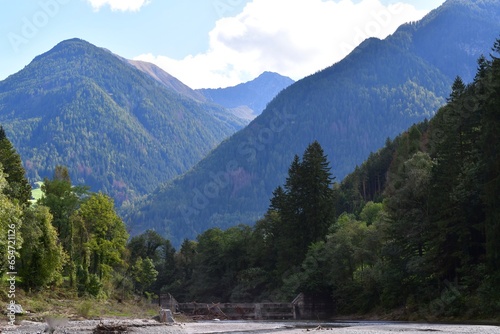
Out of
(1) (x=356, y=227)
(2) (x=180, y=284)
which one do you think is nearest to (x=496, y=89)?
(1) (x=356, y=227)

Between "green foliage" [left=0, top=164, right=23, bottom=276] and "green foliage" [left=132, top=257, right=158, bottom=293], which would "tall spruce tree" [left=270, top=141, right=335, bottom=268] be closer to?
"green foliage" [left=132, top=257, right=158, bottom=293]

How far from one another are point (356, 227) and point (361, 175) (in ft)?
311

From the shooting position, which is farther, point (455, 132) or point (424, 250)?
point (424, 250)

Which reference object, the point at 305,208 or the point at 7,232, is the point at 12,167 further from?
the point at 305,208

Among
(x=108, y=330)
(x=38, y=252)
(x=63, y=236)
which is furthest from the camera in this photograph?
(x=63, y=236)

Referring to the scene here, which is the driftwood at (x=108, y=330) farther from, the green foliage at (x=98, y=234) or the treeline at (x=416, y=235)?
the green foliage at (x=98, y=234)

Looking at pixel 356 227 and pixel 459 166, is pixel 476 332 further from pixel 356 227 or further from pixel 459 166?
pixel 356 227

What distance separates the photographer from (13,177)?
80812mm

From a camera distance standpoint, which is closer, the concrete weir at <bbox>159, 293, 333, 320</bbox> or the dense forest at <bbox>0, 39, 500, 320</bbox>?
the dense forest at <bbox>0, 39, 500, 320</bbox>

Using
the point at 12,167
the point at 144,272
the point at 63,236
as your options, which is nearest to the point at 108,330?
the point at 63,236

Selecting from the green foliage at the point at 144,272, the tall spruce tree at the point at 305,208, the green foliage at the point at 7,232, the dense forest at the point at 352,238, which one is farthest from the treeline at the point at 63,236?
the tall spruce tree at the point at 305,208

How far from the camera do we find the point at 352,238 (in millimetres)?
78188

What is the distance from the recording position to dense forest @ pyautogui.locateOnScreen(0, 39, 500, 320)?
48844 mm

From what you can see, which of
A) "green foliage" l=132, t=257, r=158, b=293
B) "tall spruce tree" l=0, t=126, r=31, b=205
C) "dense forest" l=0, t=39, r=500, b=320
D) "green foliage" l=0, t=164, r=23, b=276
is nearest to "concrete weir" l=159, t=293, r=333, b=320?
"dense forest" l=0, t=39, r=500, b=320
